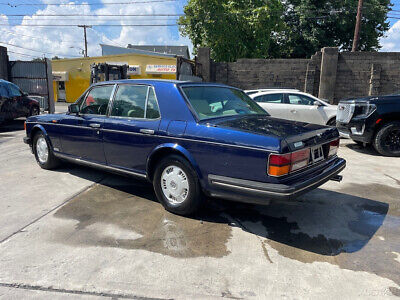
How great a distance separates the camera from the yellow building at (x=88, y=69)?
25.7 metres

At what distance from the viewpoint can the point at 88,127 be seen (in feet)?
14.8

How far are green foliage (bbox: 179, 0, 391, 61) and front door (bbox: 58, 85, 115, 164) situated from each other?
19809 millimetres

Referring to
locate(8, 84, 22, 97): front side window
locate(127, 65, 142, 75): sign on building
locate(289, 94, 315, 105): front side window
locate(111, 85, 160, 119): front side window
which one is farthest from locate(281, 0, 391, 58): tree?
locate(111, 85, 160, 119): front side window

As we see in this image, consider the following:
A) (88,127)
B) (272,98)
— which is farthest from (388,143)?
(88,127)

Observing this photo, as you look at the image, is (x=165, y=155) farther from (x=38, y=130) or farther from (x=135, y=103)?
(x=38, y=130)

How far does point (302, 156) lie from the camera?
3162 mm

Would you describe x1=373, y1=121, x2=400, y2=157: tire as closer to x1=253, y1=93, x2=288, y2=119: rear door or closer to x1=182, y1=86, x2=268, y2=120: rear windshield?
x1=253, y1=93, x2=288, y2=119: rear door

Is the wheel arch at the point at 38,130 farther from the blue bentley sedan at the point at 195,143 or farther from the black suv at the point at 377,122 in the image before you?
the black suv at the point at 377,122

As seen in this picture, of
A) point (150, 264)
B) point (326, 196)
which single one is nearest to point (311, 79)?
point (326, 196)

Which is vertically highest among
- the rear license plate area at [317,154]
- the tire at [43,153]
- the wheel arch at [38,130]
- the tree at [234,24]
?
the tree at [234,24]

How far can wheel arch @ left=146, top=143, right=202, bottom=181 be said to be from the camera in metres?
3.39

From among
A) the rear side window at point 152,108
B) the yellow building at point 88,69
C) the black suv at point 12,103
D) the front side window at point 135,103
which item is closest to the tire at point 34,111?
the black suv at point 12,103

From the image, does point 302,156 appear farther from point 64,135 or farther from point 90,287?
point 64,135

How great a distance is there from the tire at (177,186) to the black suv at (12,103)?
30.8ft
